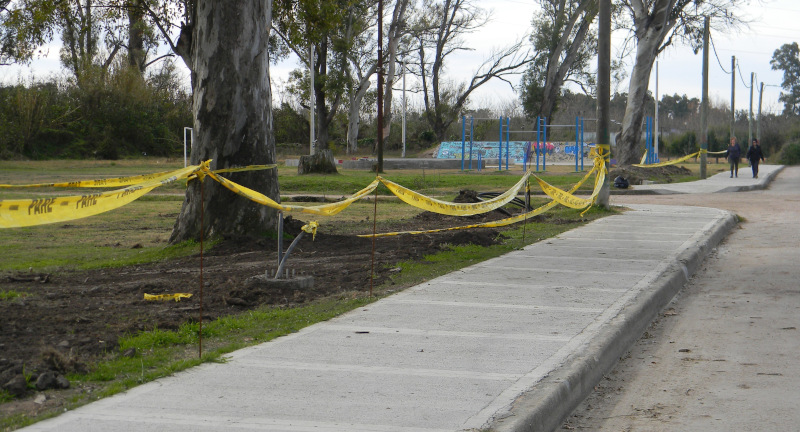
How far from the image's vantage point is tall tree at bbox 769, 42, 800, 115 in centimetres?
10862

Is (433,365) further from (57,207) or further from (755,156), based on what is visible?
(755,156)

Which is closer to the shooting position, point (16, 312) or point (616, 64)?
point (16, 312)

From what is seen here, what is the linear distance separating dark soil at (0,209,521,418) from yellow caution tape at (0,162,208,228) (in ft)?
2.76

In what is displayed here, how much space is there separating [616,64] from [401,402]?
2492 inches

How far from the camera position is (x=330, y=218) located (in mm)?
16438

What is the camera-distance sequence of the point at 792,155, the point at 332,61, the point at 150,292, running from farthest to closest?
the point at 792,155
the point at 332,61
the point at 150,292

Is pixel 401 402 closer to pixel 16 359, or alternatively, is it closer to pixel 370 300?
pixel 16 359

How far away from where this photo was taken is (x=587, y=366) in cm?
532

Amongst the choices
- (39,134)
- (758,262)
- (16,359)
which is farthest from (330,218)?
(39,134)

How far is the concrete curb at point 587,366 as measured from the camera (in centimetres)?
432

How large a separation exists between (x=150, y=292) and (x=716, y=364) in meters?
5.14

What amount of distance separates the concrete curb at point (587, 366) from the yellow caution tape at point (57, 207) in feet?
9.31

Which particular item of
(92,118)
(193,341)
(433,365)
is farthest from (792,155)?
(193,341)

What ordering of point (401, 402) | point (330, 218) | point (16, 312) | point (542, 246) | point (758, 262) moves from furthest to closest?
point (330, 218) → point (542, 246) → point (758, 262) → point (16, 312) → point (401, 402)
